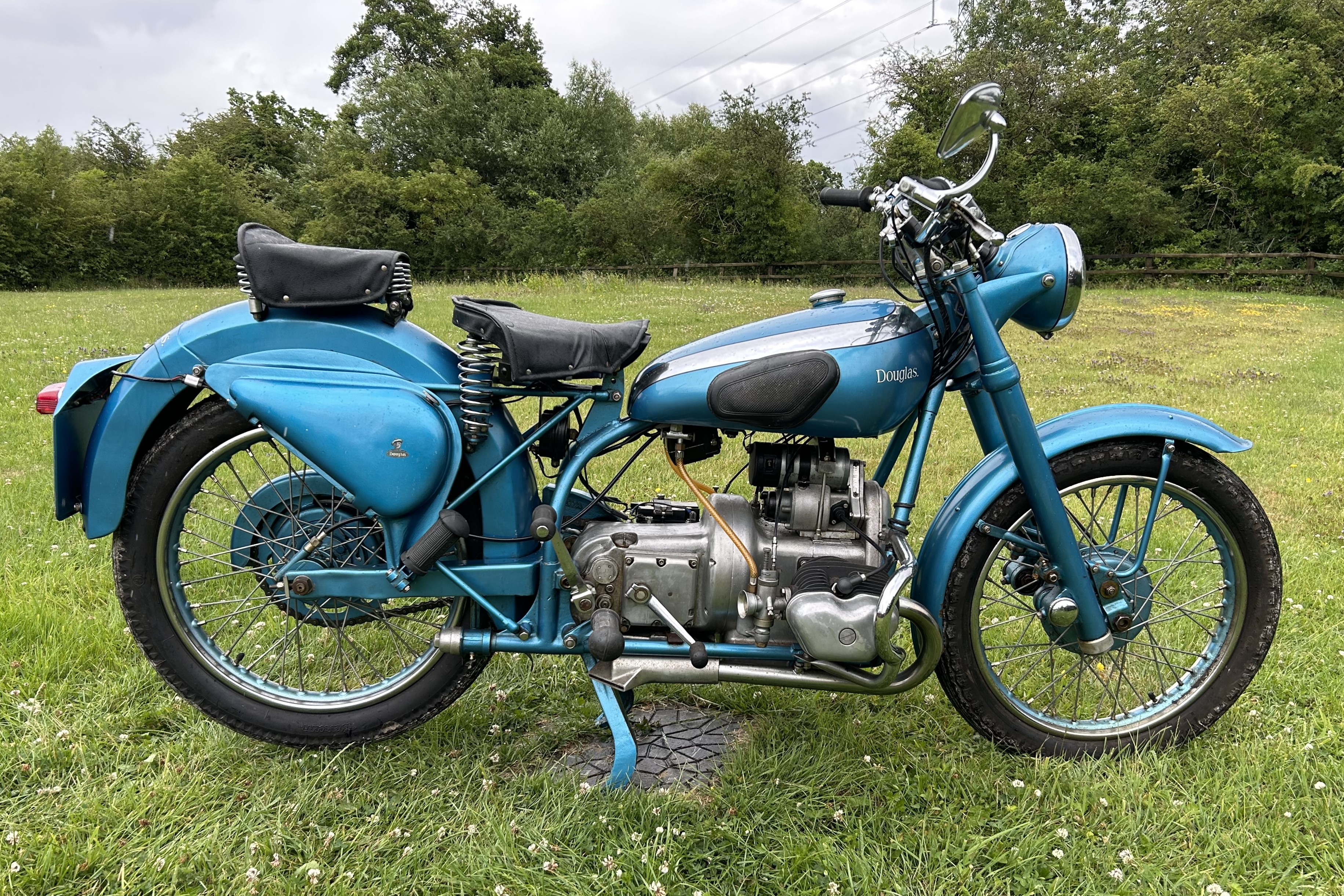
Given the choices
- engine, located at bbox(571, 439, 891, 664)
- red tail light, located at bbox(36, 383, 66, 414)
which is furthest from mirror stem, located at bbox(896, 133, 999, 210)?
red tail light, located at bbox(36, 383, 66, 414)

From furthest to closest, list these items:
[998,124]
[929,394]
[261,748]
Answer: [261,748] < [929,394] < [998,124]

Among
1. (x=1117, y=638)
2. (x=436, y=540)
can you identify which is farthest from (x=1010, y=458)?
(x=436, y=540)

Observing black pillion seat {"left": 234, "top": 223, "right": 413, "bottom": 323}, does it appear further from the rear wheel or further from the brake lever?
the brake lever

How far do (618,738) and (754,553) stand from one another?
623 mm

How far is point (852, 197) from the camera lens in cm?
216

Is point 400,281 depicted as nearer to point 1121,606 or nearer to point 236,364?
point 236,364

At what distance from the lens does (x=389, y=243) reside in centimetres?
3244

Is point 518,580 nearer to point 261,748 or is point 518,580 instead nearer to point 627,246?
point 261,748

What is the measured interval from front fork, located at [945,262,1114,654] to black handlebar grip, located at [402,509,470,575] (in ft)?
4.79

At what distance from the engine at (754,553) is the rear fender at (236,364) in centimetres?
42

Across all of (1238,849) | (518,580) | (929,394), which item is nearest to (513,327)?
(518,580)

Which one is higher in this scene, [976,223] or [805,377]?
[976,223]

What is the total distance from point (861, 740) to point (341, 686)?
1.78 m

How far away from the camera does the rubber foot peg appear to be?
6.91 ft
